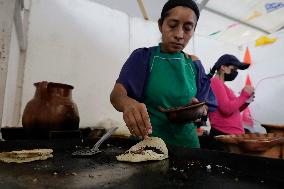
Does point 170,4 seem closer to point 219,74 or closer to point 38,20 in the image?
point 219,74

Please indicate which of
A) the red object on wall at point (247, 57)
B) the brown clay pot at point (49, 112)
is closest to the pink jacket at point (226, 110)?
the brown clay pot at point (49, 112)

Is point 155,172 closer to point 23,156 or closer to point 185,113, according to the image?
point 185,113

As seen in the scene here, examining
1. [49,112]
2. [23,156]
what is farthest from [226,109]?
[23,156]

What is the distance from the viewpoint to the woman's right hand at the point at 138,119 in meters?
1.01

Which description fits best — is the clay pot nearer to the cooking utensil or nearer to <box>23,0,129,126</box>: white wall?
the cooking utensil

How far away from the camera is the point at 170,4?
60.9 inches

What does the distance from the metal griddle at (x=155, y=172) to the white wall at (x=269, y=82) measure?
380 centimetres

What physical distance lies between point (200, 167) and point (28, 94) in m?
2.34

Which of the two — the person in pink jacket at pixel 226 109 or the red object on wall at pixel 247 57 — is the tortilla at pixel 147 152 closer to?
the person in pink jacket at pixel 226 109

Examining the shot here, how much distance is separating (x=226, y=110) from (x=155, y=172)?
190 centimetres

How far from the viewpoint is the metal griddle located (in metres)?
0.76

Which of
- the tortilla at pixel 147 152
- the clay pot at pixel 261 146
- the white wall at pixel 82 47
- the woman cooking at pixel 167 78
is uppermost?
the white wall at pixel 82 47

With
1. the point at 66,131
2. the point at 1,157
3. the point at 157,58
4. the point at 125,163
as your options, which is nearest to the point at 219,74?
the point at 157,58

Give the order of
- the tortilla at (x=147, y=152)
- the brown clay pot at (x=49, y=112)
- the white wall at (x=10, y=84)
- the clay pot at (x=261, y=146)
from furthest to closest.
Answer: the white wall at (x=10, y=84)
the brown clay pot at (x=49, y=112)
the tortilla at (x=147, y=152)
the clay pot at (x=261, y=146)
